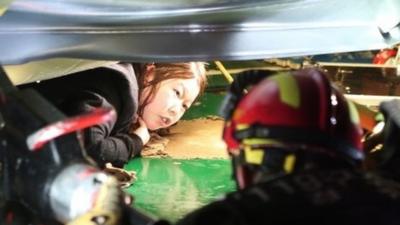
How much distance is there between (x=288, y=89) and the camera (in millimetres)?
583

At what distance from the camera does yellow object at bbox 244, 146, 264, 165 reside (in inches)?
21.8

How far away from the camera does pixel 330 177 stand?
498 millimetres

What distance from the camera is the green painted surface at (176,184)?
1.35 metres

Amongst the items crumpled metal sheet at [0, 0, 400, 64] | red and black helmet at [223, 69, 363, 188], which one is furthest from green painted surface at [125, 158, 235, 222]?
red and black helmet at [223, 69, 363, 188]

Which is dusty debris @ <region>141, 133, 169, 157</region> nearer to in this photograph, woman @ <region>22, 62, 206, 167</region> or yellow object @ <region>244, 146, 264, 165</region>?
woman @ <region>22, 62, 206, 167</region>

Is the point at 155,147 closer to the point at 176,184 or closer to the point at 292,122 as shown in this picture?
the point at 176,184

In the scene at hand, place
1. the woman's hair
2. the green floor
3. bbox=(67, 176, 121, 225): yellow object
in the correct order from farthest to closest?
the woman's hair, the green floor, bbox=(67, 176, 121, 225): yellow object

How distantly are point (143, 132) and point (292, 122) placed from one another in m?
1.13

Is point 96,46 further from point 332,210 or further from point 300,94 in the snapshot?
point 332,210

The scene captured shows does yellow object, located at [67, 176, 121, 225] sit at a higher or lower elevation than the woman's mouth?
higher

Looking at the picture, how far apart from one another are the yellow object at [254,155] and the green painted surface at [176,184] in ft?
2.42

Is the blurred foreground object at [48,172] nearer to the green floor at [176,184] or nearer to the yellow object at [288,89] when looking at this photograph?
the yellow object at [288,89]

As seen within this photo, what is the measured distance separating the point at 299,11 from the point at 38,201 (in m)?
0.60

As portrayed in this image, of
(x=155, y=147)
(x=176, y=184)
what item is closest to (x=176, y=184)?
(x=176, y=184)
